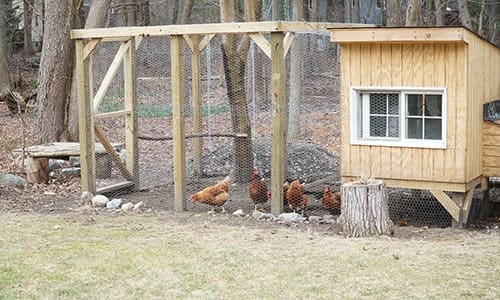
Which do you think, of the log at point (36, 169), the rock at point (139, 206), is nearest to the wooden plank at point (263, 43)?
the rock at point (139, 206)

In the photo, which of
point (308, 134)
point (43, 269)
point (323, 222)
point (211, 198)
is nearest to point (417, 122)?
point (323, 222)

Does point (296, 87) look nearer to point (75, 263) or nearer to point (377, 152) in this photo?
point (377, 152)

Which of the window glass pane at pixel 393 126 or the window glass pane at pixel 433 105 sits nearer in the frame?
the window glass pane at pixel 433 105

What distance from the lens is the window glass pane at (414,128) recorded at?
363 inches

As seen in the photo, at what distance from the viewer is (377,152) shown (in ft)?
30.9

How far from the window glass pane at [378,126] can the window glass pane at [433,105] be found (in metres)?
0.51

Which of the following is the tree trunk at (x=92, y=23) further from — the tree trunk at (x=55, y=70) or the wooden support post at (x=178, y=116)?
the wooden support post at (x=178, y=116)

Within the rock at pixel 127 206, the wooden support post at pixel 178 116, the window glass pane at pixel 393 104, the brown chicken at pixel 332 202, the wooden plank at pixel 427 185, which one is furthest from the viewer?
the rock at pixel 127 206

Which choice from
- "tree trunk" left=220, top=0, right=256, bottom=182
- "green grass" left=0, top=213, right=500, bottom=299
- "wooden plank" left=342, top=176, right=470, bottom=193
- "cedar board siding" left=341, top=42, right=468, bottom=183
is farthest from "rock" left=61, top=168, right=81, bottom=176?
"wooden plank" left=342, top=176, right=470, bottom=193

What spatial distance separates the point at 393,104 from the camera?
936 centimetres

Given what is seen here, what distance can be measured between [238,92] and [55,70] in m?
3.82

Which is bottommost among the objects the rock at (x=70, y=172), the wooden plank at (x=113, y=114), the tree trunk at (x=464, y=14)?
the rock at (x=70, y=172)

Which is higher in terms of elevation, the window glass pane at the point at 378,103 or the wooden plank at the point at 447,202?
the window glass pane at the point at 378,103

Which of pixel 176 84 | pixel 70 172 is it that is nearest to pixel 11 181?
pixel 70 172
